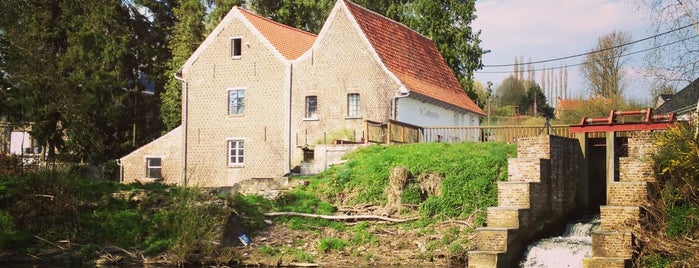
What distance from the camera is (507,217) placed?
21109 millimetres

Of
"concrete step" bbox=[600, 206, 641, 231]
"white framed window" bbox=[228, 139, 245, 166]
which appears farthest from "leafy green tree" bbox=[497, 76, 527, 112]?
"concrete step" bbox=[600, 206, 641, 231]

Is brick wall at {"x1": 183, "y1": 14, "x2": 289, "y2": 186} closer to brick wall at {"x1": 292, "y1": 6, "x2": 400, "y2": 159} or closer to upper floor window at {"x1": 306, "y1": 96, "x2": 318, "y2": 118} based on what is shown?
brick wall at {"x1": 292, "y1": 6, "x2": 400, "y2": 159}

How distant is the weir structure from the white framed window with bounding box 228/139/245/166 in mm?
15898

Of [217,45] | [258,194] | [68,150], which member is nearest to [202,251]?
[258,194]

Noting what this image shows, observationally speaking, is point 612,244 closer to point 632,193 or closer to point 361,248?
point 632,193

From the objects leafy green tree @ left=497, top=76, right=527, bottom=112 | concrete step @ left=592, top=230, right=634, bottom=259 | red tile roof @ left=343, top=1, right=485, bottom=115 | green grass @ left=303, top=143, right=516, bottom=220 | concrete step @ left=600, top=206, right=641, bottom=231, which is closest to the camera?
concrete step @ left=592, top=230, right=634, bottom=259

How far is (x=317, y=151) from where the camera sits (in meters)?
30.7

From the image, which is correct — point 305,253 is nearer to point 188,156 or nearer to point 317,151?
point 317,151

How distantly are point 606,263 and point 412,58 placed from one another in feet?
63.8

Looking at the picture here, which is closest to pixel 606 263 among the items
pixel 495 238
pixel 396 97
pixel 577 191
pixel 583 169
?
pixel 495 238

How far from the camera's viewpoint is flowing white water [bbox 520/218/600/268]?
67.4 feet

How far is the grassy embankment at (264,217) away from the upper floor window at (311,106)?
8.18 meters

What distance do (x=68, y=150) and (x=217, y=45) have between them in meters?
8.80

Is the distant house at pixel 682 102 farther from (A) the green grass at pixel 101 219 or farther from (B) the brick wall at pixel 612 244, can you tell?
(A) the green grass at pixel 101 219
